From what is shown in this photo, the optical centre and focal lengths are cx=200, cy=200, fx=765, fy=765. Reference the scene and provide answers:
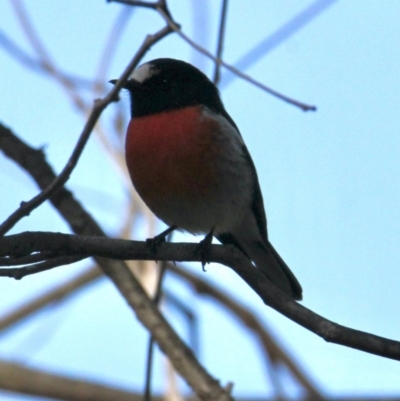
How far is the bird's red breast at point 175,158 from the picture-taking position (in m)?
4.69

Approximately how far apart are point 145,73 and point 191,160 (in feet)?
3.08

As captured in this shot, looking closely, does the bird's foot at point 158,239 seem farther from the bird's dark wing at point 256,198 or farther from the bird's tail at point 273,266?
the bird's tail at point 273,266

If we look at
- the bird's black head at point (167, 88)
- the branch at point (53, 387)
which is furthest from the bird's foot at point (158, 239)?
the branch at point (53, 387)

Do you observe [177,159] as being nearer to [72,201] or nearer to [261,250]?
[72,201]

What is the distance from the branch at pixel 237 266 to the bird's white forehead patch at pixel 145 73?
199cm

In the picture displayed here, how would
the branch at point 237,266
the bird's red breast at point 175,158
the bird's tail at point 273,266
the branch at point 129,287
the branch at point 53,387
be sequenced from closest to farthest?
the branch at point 237,266, the branch at point 129,287, the bird's red breast at point 175,158, the bird's tail at point 273,266, the branch at point 53,387

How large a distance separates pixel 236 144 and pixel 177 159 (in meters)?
0.57

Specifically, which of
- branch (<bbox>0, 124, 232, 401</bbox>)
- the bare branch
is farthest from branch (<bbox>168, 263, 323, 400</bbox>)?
branch (<bbox>0, 124, 232, 401</bbox>)

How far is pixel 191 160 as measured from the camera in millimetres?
4684

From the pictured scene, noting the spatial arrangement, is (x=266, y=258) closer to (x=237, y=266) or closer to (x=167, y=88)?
(x=167, y=88)

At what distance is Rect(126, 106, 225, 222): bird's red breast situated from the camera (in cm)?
469

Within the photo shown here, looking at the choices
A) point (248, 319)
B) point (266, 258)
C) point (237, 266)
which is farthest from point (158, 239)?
point (248, 319)

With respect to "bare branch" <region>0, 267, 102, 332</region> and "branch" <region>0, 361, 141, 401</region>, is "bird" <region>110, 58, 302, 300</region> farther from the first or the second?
"bare branch" <region>0, 267, 102, 332</region>

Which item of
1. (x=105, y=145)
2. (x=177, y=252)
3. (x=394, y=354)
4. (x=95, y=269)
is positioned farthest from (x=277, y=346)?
(x=394, y=354)
